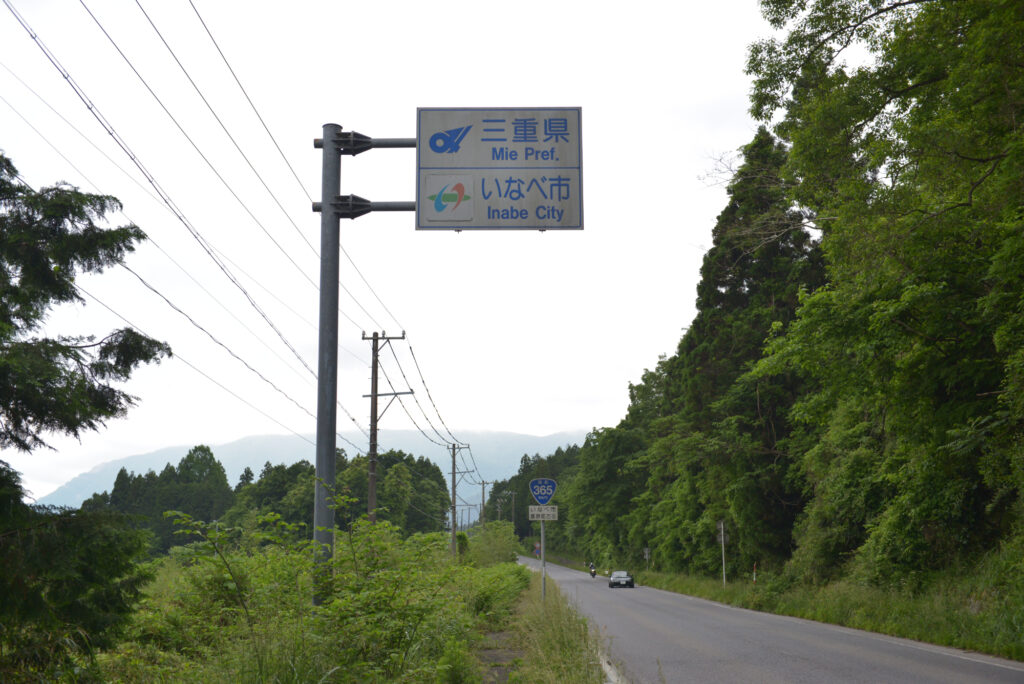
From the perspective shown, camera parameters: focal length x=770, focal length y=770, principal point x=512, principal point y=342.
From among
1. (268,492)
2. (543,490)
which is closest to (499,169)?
(543,490)

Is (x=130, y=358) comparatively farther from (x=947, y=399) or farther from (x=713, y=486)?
(x=713, y=486)

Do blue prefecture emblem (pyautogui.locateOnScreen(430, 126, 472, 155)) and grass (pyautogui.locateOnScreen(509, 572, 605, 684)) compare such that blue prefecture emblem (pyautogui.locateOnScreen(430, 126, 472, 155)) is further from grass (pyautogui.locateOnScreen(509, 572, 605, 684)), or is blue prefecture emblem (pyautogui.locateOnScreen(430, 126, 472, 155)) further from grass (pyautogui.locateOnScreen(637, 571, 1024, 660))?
grass (pyautogui.locateOnScreen(637, 571, 1024, 660))

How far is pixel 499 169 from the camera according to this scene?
309 inches

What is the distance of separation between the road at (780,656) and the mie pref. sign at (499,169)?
16.9 ft

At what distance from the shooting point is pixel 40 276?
9.05 metres

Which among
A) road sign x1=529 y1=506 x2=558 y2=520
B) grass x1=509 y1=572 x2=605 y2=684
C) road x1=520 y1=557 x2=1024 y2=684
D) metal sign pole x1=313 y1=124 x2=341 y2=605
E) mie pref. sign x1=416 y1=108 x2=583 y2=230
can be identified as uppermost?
mie pref. sign x1=416 y1=108 x2=583 y2=230

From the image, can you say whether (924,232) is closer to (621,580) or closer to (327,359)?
(327,359)

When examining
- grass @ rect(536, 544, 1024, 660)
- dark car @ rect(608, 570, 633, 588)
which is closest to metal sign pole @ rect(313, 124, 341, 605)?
grass @ rect(536, 544, 1024, 660)

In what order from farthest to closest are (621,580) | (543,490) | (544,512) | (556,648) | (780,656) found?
(621,580) < (543,490) < (544,512) < (780,656) < (556,648)

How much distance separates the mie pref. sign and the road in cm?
515

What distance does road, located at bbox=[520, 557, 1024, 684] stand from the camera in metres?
10.9

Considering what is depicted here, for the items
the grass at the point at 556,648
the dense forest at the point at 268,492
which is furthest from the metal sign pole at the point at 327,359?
the dense forest at the point at 268,492

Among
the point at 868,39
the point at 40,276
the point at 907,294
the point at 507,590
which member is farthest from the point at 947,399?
the point at 40,276

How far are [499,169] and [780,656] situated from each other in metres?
10.0
